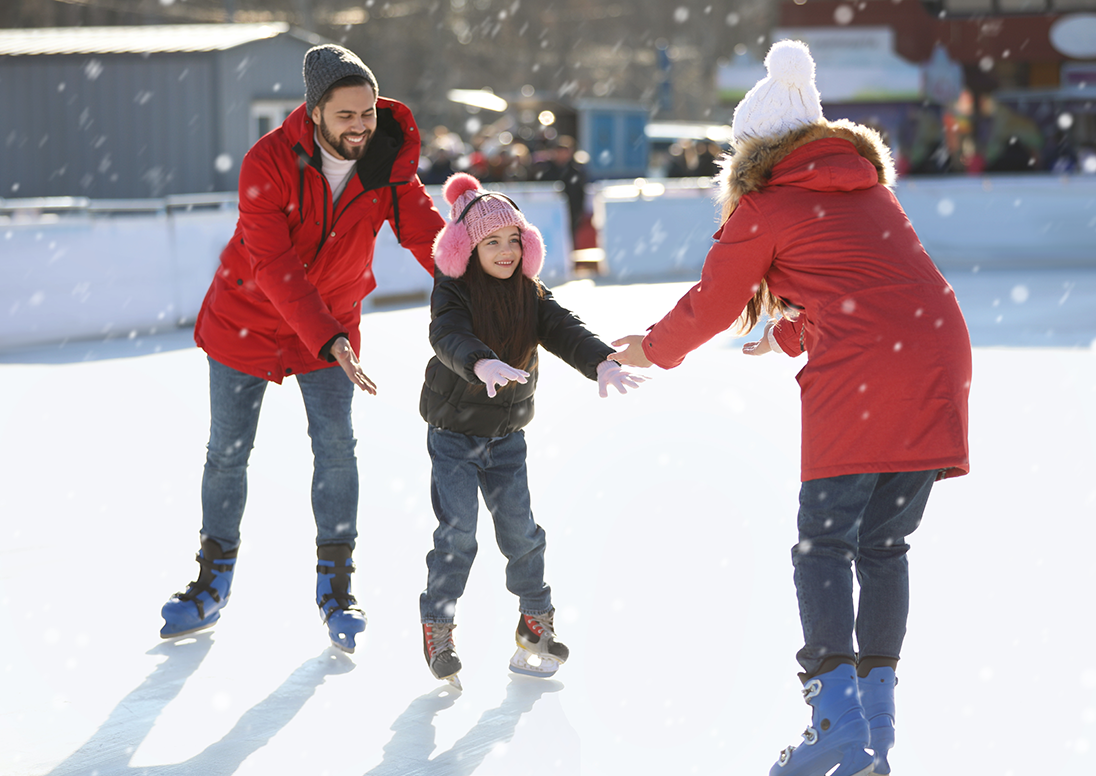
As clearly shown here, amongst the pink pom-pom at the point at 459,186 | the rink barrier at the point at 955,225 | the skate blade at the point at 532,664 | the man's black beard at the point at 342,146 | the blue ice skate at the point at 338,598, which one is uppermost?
the man's black beard at the point at 342,146

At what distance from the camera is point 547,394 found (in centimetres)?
708

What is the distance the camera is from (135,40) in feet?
61.2

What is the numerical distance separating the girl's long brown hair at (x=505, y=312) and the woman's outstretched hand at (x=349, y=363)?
0.96 ft

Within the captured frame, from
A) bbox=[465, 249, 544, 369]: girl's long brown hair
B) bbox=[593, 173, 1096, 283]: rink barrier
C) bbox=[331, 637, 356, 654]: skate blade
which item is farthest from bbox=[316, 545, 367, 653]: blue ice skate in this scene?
bbox=[593, 173, 1096, 283]: rink barrier

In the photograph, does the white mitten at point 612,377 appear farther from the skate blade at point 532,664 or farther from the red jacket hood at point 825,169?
the skate blade at point 532,664

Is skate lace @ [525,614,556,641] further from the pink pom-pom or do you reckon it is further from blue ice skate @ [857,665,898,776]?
the pink pom-pom

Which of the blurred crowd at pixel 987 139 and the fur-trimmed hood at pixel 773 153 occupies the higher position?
the fur-trimmed hood at pixel 773 153

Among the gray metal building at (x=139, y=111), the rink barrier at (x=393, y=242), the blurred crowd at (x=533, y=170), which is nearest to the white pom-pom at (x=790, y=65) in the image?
the rink barrier at (x=393, y=242)

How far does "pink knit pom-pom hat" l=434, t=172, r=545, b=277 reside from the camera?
300 centimetres

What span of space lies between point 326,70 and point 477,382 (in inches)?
35.7

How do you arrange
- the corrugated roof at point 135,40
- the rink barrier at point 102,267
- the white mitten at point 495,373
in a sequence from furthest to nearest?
the corrugated roof at point 135,40 < the rink barrier at point 102,267 < the white mitten at point 495,373

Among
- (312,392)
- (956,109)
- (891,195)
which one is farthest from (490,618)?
(956,109)

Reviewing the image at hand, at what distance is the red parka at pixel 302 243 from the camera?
318 cm

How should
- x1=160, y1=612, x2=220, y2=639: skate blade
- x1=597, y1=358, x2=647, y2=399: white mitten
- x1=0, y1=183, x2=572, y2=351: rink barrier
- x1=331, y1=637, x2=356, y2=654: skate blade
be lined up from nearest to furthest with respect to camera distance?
x1=597, y1=358, x2=647, y2=399: white mitten
x1=331, y1=637, x2=356, y2=654: skate blade
x1=160, y1=612, x2=220, y2=639: skate blade
x1=0, y1=183, x2=572, y2=351: rink barrier
